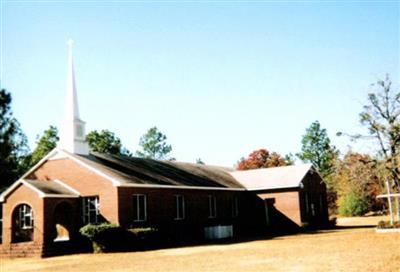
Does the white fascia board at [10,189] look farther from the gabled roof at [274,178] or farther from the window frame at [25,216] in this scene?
the gabled roof at [274,178]

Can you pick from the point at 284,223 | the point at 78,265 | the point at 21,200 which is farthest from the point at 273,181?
the point at 78,265

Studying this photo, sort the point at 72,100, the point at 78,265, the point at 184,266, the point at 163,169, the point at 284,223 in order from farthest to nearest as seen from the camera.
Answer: the point at 284,223, the point at 163,169, the point at 72,100, the point at 78,265, the point at 184,266

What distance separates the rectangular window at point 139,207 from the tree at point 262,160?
47.6 m

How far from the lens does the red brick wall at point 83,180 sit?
31.1 meters

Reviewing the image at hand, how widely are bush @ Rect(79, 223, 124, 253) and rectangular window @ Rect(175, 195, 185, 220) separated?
720 cm

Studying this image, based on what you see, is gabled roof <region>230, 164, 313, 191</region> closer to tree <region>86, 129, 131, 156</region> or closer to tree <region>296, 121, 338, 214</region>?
tree <region>86, 129, 131, 156</region>

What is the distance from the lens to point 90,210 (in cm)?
3228

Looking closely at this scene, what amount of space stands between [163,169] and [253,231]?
10158 millimetres

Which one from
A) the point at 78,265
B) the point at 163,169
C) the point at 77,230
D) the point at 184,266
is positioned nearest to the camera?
the point at 184,266

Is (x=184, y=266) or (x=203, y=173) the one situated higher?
(x=203, y=173)

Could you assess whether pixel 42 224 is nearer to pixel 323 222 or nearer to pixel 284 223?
pixel 284 223

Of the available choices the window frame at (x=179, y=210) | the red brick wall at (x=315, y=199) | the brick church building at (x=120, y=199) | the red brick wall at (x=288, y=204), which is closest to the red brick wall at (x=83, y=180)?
the brick church building at (x=120, y=199)

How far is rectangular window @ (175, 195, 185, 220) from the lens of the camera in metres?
36.0

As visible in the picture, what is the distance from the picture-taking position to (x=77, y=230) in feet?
104
